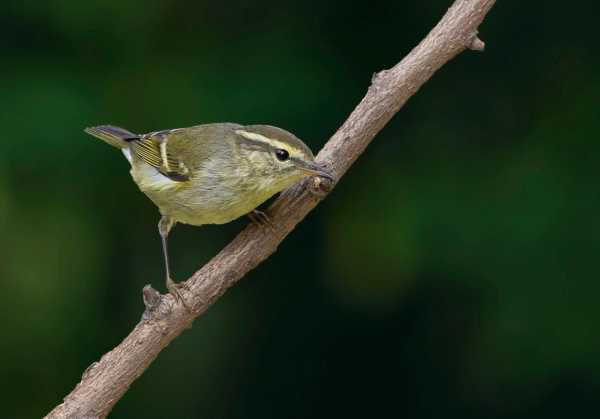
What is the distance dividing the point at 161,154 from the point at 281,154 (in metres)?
0.74

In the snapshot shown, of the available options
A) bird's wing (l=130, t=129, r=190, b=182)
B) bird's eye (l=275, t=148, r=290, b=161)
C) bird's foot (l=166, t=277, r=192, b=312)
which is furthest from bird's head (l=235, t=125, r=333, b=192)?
bird's foot (l=166, t=277, r=192, b=312)

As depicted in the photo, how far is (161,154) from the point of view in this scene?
139 inches

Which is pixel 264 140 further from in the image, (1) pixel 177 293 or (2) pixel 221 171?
(1) pixel 177 293

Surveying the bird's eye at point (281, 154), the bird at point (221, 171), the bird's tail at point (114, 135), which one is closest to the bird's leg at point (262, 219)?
the bird at point (221, 171)

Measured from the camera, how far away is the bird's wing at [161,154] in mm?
3334

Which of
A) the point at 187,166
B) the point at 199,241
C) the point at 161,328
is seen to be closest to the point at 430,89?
the point at 199,241

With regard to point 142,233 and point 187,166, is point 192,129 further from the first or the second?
point 142,233

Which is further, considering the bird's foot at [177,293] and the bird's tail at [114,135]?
the bird's tail at [114,135]

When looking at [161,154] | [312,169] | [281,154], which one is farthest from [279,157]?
[161,154]

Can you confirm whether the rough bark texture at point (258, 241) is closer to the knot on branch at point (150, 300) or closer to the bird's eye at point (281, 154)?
the knot on branch at point (150, 300)

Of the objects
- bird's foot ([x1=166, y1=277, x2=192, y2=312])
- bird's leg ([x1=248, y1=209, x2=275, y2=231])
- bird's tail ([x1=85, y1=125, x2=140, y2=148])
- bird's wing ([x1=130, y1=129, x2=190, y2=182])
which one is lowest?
Answer: bird's foot ([x1=166, y1=277, x2=192, y2=312])

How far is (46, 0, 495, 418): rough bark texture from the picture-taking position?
2910 millimetres

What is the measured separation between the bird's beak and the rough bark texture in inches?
3.0

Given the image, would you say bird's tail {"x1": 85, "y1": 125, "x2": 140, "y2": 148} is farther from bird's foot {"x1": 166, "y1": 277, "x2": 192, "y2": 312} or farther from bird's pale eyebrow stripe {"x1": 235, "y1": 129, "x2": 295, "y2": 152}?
bird's foot {"x1": 166, "y1": 277, "x2": 192, "y2": 312}
